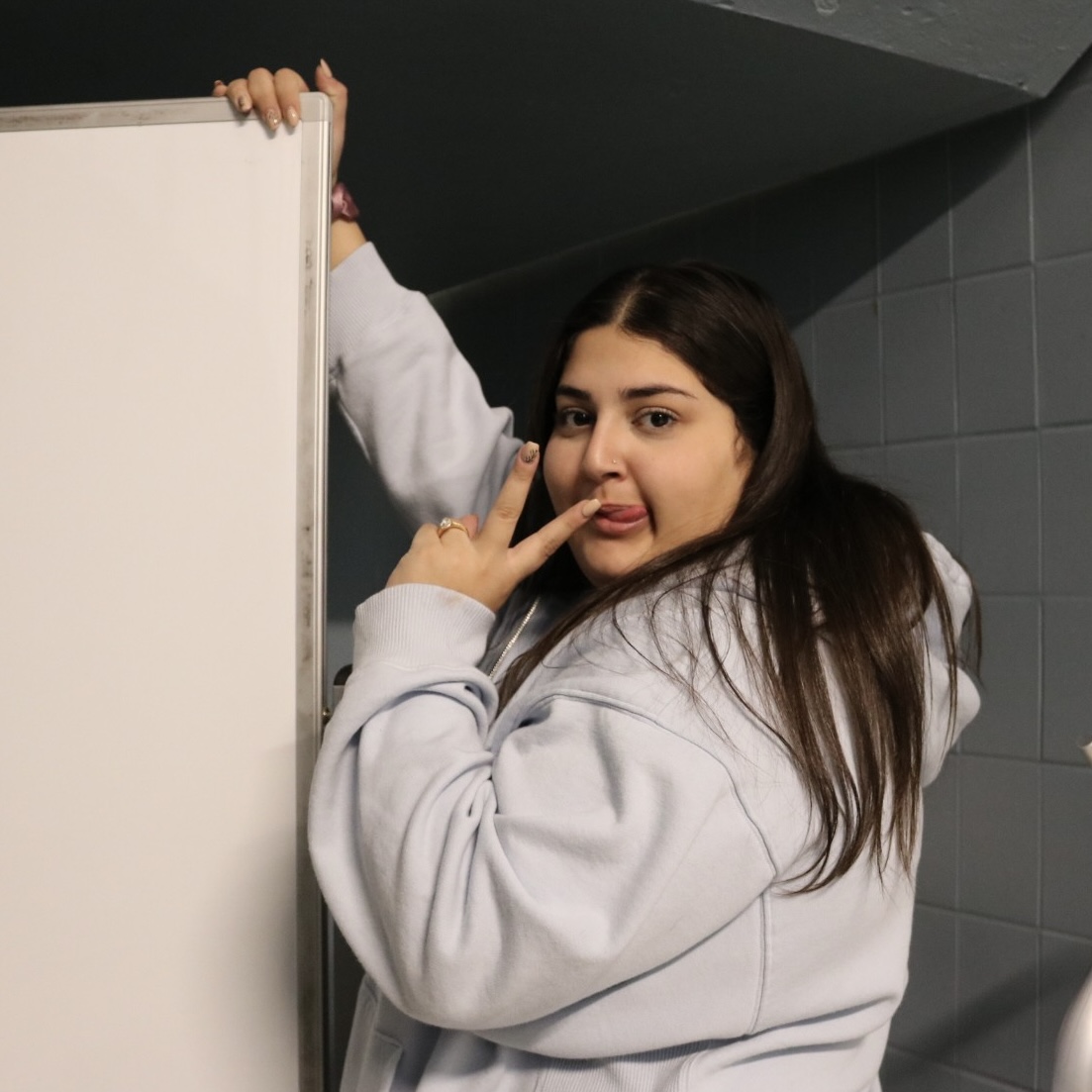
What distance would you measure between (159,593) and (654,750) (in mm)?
384

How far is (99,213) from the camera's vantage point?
908 millimetres

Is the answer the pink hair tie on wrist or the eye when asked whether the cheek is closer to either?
the eye

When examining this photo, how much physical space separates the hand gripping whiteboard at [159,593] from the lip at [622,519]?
0.78ft

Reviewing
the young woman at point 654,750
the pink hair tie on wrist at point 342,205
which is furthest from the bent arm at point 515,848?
the pink hair tie on wrist at point 342,205

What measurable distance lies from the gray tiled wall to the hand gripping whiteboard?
34.5 inches

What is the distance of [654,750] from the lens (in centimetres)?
76

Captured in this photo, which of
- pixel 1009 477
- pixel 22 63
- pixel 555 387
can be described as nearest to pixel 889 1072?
pixel 1009 477

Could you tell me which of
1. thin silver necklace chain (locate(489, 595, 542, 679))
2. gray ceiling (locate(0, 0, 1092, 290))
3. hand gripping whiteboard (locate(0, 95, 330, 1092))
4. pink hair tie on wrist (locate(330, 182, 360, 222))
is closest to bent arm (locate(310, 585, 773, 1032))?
hand gripping whiteboard (locate(0, 95, 330, 1092))

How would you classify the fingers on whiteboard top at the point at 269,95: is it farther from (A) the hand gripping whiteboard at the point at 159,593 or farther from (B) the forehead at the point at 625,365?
(B) the forehead at the point at 625,365

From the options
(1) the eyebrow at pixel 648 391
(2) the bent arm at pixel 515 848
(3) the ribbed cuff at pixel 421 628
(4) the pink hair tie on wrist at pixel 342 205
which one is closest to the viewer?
(2) the bent arm at pixel 515 848

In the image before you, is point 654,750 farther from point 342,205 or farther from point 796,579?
point 342,205

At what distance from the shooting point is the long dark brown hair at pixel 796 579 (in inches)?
32.3

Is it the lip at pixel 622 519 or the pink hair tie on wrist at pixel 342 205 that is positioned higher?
the pink hair tie on wrist at pixel 342 205

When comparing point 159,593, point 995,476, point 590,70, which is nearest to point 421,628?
point 159,593
